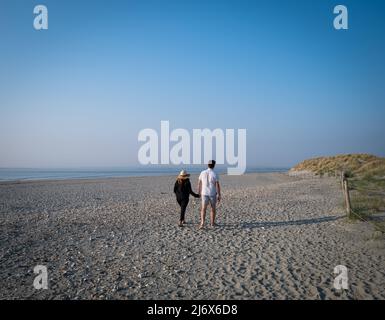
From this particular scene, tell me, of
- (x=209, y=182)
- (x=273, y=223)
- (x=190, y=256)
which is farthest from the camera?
(x=273, y=223)

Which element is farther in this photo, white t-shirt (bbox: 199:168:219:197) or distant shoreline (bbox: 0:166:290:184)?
distant shoreline (bbox: 0:166:290:184)

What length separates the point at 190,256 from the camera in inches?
244

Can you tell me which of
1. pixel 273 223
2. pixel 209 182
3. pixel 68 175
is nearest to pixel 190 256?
pixel 209 182

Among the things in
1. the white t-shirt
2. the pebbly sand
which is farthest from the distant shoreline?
the white t-shirt

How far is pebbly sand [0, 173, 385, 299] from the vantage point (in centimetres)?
458

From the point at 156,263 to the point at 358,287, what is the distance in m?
3.80

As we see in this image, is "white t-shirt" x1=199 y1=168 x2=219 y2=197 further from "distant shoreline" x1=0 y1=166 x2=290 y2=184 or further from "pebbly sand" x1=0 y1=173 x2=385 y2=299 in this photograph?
"distant shoreline" x1=0 y1=166 x2=290 y2=184

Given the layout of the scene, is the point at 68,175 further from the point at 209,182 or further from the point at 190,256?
the point at 190,256

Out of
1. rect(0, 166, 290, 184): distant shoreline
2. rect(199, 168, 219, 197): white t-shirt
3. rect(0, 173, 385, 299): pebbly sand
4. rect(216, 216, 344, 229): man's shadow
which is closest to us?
rect(0, 173, 385, 299): pebbly sand

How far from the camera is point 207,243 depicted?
280 inches

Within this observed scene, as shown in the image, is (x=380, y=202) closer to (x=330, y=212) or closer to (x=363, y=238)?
(x=330, y=212)

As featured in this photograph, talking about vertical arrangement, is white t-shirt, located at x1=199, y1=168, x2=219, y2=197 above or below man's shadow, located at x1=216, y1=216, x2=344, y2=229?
above

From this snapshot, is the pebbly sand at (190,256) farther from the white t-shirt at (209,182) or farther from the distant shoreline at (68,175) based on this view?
the distant shoreline at (68,175)
